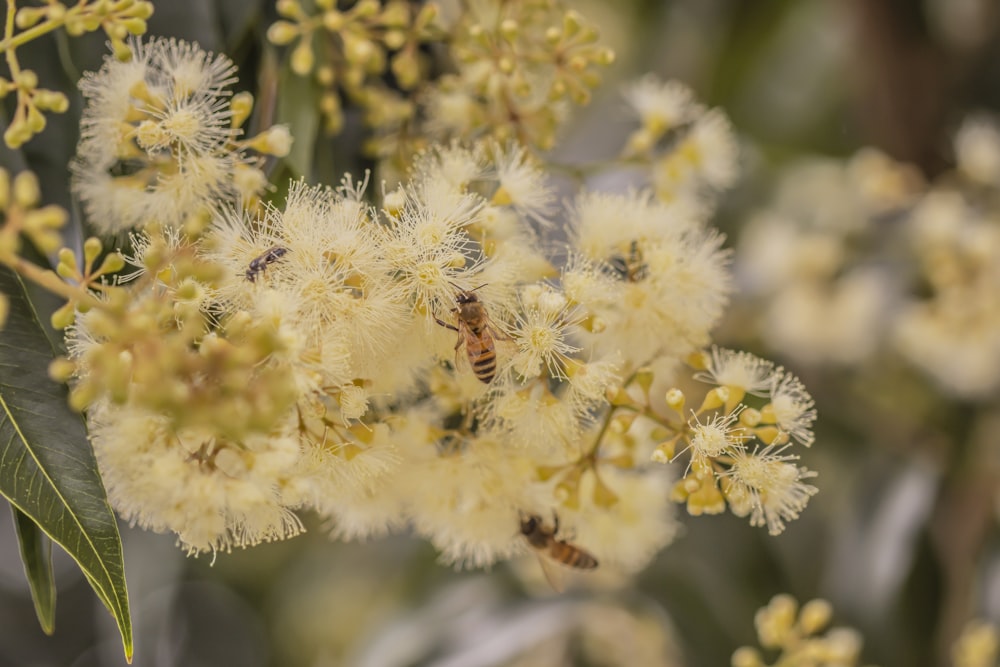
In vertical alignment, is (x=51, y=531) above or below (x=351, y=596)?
above

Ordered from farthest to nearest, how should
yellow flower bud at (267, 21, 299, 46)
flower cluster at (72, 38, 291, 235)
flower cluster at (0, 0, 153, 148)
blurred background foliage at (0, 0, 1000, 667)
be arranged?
blurred background foliage at (0, 0, 1000, 667) → yellow flower bud at (267, 21, 299, 46) → flower cluster at (72, 38, 291, 235) → flower cluster at (0, 0, 153, 148)

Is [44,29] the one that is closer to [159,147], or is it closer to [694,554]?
[159,147]

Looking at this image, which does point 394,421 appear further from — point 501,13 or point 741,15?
point 741,15

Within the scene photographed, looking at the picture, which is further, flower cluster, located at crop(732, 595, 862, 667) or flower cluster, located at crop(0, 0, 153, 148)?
flower cluster, located at crop(732, 595, 862, 667)

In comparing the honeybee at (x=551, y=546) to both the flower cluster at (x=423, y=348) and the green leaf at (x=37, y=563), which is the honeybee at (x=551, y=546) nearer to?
the flower cluster at (x=423, y=348)

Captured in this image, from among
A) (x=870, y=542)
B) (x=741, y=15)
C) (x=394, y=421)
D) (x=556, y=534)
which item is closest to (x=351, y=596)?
(x=870, y=542)

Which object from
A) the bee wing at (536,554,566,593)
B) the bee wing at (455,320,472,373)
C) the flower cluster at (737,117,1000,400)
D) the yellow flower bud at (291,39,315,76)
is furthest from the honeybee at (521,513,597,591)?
the flower cluster at (737,117,1000,400)

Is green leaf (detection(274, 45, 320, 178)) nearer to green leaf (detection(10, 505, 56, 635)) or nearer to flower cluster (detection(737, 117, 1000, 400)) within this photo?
green leaf (detection(10, 505, 56, 635))

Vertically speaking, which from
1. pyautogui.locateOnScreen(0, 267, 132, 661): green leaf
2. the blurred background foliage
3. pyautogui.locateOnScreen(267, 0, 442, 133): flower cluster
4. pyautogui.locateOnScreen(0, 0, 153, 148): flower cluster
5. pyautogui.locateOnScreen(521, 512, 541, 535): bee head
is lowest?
the blurred background foliage
